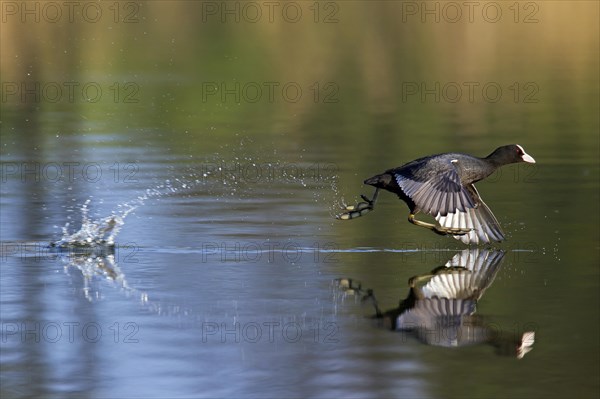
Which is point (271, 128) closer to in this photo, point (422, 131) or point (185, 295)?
point (422, 131)

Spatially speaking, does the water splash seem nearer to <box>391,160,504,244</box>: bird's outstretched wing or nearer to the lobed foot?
the lobed foot

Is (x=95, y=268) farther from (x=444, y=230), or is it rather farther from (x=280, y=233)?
(x=444, y=230)

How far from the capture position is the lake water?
9.53 metres

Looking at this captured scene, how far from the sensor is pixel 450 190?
12.5m

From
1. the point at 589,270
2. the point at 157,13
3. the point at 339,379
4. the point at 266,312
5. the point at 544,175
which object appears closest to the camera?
the point at 339,379

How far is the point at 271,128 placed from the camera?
24016 millimetres

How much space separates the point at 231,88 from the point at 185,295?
65.4ft

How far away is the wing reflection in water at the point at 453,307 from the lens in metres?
10.2

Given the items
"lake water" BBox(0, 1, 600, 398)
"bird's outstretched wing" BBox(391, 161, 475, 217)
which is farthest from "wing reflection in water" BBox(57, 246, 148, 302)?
"bird's outstretched wing" BBox(391, 161, 475, 217)

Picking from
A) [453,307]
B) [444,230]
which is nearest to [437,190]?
[444,230]

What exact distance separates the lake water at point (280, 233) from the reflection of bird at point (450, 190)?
27cm

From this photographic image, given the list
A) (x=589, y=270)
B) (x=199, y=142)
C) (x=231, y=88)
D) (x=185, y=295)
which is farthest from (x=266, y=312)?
(x=231, y=88)

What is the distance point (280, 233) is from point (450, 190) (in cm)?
246

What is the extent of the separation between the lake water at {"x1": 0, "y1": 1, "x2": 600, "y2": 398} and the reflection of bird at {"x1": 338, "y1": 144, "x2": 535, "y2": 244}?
10.7 inches
